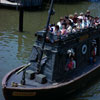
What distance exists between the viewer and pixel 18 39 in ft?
72.7

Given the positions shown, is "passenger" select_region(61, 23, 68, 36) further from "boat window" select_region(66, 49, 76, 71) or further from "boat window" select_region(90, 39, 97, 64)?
"boat window" select_region(90, 39, 97, 64)

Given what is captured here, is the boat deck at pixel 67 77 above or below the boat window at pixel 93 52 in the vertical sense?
below

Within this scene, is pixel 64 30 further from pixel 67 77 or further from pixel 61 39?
pixel 67 77

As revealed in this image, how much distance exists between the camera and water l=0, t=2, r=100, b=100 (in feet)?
48.6

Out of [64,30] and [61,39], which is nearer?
[61,39]

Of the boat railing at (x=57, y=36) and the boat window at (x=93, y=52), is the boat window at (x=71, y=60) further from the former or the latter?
the boat window at (x=93, y=52)

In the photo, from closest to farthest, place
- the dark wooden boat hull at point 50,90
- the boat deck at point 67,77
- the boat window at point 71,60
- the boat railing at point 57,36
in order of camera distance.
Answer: the dark wooden boat hull at point 50,90 < the boat deck at point 67,77 < the boat railing at point 57,36 < the boat window at point 71,60

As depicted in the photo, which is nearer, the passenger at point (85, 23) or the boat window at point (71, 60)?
the boat window at point (71, 60)

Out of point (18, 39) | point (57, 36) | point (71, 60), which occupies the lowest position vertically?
point (18, 39)

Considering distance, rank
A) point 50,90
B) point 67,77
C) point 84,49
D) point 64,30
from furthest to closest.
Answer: point 84,49 < point 67,77 < point 64,30 < point 50,90

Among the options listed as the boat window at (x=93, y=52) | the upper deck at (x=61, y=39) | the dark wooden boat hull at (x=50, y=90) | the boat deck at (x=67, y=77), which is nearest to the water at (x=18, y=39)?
the dark wooden boat hull at (x=50, y=90)

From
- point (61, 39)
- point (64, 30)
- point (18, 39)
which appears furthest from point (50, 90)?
point (18, 39)

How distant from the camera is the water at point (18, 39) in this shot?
14820 millimetres

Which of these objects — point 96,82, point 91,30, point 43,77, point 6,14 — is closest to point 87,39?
point 91,30
